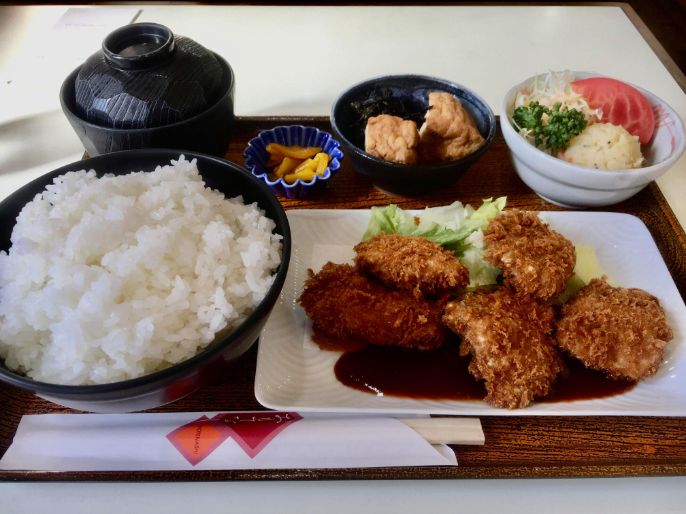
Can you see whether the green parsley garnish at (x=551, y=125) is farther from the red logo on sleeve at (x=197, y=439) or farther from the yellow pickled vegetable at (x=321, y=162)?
the red logo on sleeve at (x=197, y=439)

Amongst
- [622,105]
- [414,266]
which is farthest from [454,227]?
[622,105]

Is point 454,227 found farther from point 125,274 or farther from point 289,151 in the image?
point 125,274

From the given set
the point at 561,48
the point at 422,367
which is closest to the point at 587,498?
the point at 422,367

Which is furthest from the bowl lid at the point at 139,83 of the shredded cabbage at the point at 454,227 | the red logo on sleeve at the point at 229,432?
the red logo on sleeve at the point at 229,432

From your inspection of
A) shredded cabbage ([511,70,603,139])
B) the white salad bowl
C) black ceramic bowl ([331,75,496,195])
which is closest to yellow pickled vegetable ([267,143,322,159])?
black ceramic bowl ([331,75,496,195])

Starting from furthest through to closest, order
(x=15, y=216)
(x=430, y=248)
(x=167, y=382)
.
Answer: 1. (x=430, y=248)
2. (x=15, y=216)
3. (x=167, y=382)

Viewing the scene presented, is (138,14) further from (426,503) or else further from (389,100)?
(426,503)
